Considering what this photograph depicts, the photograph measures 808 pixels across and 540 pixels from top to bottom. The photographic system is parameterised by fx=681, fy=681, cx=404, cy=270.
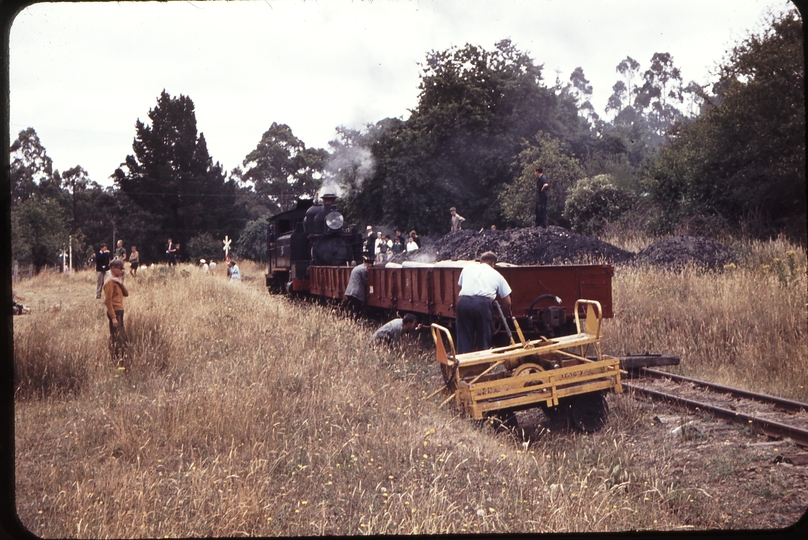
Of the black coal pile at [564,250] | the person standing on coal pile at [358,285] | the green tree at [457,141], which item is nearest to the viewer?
the person standing on coal pile at [358,285]

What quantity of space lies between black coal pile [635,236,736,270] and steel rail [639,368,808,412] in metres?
6.79

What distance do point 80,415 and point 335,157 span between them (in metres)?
17.9

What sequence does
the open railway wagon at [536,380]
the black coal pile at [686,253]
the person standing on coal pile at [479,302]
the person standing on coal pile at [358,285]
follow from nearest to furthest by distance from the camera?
the open railway wagon at [536,380]
the person standing on coal pile at [479,302]
the person standing on coal pile at [358,285]
the black coal pile at [686,253]

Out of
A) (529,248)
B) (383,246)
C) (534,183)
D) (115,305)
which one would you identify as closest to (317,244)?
(383,246)

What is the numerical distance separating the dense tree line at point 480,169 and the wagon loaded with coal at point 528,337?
17.9ft

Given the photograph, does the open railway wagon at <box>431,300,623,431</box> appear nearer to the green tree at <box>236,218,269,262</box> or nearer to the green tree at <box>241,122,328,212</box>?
the green tree at <box>236,218,269,262</box>

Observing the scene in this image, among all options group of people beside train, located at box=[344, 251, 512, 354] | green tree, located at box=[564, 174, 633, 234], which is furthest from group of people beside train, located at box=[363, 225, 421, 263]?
→ group of people beside train, located at box=[344, 251, 512, 354]

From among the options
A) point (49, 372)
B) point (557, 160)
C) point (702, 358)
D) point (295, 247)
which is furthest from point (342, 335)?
point (557, 160)

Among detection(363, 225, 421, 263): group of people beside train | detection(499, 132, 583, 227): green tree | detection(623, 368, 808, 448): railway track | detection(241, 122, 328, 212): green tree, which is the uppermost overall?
detection(241, 122, 328, 212): green tree

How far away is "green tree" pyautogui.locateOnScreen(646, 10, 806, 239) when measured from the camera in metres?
15.3

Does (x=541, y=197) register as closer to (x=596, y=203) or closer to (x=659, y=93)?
(x=596, y=203)

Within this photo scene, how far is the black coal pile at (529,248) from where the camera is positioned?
1656 cm

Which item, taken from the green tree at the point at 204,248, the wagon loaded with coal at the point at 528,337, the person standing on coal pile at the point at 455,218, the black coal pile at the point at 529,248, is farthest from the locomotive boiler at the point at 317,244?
the green tree at the point at 204,248

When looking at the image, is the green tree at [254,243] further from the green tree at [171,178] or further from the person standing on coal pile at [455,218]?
the person standing on coal pile at [455,218]
